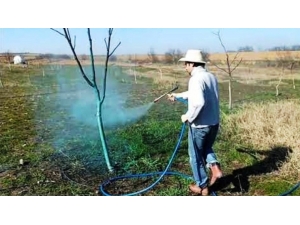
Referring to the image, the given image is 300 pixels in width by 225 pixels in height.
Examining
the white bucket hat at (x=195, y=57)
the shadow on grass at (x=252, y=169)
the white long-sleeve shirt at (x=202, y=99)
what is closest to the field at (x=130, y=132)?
the shadow on grass at (x=252, y=169)

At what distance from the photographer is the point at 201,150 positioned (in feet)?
12.8

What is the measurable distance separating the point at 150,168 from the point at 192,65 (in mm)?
1606

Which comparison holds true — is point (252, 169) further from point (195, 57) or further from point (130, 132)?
point (130, 132)

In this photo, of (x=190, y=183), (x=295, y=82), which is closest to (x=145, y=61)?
(x=190, y=183)

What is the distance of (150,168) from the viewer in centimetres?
464

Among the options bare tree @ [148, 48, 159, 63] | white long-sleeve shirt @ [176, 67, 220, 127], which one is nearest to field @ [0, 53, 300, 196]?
bare tree @ [148, 48, 159, 63]

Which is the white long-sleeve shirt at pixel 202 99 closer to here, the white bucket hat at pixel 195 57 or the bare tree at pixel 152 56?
the white bucket hat at pixel 195 57

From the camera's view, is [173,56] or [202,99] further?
[173,56]

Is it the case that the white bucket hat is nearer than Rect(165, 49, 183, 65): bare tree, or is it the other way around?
the white bucket hat

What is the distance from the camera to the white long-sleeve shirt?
140 inches

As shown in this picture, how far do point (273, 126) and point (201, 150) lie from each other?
2.09 metres

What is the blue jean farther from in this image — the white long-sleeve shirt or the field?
the field

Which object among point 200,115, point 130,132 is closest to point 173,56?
point 130,132

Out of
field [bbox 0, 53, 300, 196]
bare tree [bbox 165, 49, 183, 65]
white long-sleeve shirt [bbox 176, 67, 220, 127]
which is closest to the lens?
white long-sleeve shirt [bbox 176, 67, 220, 127]
